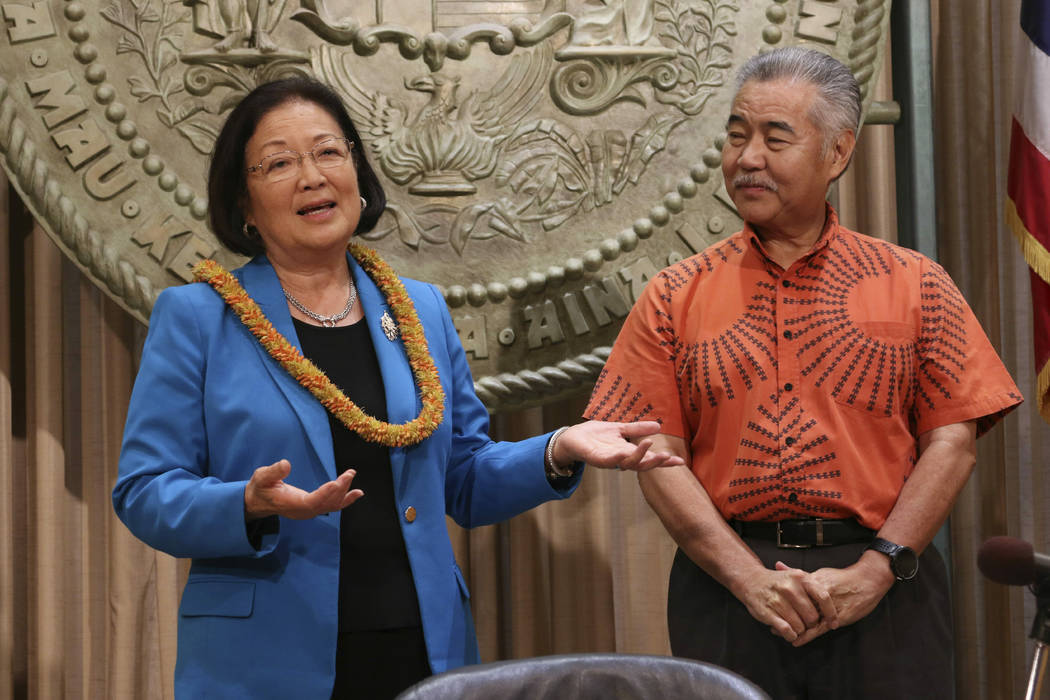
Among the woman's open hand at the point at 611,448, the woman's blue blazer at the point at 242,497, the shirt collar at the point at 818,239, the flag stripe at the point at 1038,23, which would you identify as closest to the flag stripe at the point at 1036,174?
the flag stripe at the point at 1038,23

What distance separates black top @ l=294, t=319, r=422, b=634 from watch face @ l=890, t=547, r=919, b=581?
739 mm

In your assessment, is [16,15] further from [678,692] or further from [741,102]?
[678,692]

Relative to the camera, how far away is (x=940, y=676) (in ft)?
6.23

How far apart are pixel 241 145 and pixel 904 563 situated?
1.23 m

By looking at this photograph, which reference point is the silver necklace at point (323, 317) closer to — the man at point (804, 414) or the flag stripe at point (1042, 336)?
the man at point (804, 414)

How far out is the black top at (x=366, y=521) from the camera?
67.7 inches

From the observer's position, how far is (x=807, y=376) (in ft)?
6.33

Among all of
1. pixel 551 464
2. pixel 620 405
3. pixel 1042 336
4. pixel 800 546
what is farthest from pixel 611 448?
pixel 1042 336

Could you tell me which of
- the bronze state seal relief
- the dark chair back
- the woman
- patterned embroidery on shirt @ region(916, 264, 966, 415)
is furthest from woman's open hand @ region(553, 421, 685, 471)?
the bronze state seal relief

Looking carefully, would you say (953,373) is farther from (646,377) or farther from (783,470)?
(646,377)

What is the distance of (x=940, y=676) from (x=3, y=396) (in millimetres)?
1969

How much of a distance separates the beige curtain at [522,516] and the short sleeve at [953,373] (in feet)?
2.54

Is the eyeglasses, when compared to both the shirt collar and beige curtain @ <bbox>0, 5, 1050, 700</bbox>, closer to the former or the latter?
the shirt collar

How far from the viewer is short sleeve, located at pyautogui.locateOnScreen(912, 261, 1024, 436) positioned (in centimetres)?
193
